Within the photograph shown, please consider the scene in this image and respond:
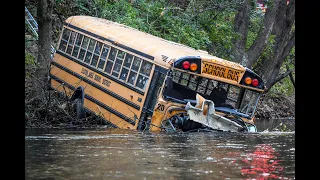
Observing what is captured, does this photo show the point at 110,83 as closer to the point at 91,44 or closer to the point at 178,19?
the point at 91,44

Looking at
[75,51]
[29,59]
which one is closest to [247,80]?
[75,51]

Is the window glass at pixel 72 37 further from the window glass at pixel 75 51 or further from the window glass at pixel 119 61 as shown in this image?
the window glass at pixel 119 61

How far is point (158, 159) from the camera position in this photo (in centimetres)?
1148

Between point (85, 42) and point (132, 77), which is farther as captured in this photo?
point (85, 42)

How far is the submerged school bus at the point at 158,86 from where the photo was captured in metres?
16.5

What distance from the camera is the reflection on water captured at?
384 inches

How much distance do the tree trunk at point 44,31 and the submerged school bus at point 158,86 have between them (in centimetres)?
88

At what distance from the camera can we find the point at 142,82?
17250 mm

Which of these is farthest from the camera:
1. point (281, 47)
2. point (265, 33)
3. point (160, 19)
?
point (281, 47)

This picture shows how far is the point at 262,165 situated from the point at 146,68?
681 cm

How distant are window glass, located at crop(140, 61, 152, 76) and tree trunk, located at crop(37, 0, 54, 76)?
326 cm

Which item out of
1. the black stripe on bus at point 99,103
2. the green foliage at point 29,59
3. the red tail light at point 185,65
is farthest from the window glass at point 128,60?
the green foliage at point 29,59

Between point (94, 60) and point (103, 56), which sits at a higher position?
point (103, 56)
